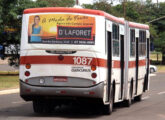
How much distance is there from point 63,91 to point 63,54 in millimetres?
997

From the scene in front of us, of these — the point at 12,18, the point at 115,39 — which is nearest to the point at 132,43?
the point at 115,39

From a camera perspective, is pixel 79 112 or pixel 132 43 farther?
pixel 132 43

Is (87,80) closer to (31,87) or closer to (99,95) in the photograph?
(99,95)

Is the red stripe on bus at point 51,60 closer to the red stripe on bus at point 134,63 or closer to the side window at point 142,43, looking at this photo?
the red stripe on bus at point 134,63

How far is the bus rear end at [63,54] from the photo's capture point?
1530 cm

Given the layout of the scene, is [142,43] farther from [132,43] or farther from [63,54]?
[63,54]

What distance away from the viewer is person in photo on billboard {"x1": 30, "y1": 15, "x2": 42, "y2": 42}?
1565cm

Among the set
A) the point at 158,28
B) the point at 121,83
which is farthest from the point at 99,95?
the point at 158,28

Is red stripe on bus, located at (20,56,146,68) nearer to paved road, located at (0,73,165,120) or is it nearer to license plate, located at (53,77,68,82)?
license plate, located at (53,77,68,82)

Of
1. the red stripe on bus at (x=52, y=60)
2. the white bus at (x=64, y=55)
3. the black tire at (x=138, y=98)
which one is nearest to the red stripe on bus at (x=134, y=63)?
the black tire at (x=138, y=98)

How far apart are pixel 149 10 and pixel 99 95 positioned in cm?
7591

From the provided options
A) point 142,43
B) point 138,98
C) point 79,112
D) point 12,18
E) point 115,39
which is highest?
point 12,18

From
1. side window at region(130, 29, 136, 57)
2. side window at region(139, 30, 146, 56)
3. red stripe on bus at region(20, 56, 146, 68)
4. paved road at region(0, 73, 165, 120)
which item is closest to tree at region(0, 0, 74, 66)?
side window at region(139, 30, 146, 56)

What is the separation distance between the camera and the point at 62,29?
614 inches
